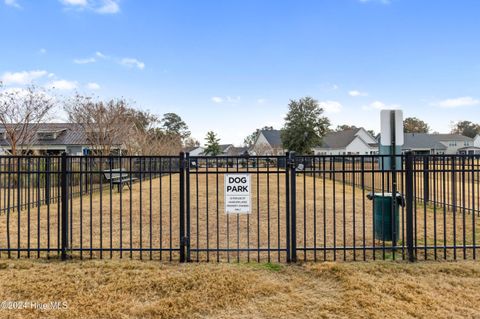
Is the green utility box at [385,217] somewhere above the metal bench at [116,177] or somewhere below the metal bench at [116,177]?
below

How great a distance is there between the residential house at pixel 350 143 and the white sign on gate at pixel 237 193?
49.8m

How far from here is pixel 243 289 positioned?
3264 millimetres

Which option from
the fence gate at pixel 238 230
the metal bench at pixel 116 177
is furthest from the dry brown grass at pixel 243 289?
the metal bench at pixel 116 177

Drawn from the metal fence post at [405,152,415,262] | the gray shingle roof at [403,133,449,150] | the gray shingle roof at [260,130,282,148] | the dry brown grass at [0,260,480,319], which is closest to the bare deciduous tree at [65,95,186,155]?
the dry brown grass at [0,260,480,319]

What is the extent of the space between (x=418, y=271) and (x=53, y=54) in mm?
16639

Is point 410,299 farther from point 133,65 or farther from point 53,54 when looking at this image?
point 133,65

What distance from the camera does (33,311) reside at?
2838 millimetres

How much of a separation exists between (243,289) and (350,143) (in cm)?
5405

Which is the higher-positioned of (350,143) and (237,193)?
(350,143)

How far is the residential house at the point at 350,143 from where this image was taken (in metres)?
53.5

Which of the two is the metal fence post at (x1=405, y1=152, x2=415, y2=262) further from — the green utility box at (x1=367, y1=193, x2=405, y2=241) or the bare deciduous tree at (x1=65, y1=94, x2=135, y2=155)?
the bare deciduous tree at (x1=65, y1=94, x2=135, y2=155)

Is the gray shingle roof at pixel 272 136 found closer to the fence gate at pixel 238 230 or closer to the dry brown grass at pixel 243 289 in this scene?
the fence gate at pixel 238 230

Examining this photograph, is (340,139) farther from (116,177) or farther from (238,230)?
(238,230)

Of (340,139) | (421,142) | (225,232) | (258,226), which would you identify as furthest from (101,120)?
(421,142)
